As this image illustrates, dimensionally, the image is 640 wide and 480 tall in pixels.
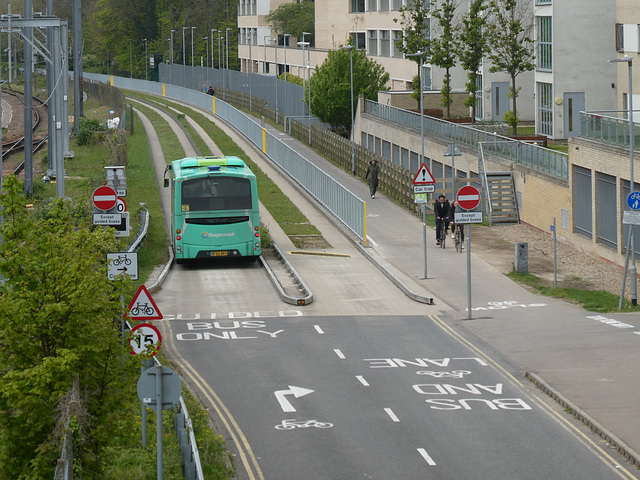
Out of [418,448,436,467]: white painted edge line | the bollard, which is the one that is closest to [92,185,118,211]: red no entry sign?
[418,448,436,467]: white painted edge line

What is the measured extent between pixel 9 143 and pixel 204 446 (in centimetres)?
5437

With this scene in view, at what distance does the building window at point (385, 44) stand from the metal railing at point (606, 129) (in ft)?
155

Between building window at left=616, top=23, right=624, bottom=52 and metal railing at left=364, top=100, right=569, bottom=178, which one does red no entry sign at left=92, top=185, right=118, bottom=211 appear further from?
building window at left=616, top=23, right=624, bottom=52

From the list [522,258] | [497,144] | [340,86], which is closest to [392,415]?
[522,258]

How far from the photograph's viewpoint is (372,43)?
280 ft

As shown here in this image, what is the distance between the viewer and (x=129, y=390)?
14195 mm

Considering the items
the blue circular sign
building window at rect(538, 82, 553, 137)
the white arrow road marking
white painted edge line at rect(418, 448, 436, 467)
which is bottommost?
white painted edge line at rect(418, 448, 436, 467)

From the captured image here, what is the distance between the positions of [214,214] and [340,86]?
34877 mm

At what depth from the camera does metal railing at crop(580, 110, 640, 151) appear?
31930 mm

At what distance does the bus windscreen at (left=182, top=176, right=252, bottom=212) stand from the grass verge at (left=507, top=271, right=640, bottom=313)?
7963mm

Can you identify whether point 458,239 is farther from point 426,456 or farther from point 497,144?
point 426,456

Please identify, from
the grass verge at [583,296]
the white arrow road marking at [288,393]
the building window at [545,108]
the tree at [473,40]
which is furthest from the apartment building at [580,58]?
the white arrow road marking at [288,393]

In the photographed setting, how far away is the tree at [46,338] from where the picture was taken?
13.1 m

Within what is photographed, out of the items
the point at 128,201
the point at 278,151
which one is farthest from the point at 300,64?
the point at 128,201
